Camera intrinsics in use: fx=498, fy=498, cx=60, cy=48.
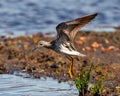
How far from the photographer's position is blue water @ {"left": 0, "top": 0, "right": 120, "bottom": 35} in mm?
15297

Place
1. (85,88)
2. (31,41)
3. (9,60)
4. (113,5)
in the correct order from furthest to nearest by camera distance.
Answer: (113,5) < (31,41) < (9,60) < (85,88)

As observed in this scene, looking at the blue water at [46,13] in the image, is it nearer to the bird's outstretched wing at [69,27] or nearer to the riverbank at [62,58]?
the riverbank at [62,58]

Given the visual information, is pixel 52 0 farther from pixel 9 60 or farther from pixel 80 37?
pixel 9 60

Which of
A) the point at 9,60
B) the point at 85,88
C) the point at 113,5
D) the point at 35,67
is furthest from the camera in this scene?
the point at 113,5

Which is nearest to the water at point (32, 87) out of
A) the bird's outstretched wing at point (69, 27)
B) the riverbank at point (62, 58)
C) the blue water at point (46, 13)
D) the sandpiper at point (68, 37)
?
the riverbank at point (62, 58)

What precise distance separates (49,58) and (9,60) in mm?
948

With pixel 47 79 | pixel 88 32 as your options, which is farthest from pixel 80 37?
pixel 47 79

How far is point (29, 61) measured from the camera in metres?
10.7

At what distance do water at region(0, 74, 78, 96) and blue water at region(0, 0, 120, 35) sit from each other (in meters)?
4.88

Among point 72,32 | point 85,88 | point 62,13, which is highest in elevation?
point 62,13

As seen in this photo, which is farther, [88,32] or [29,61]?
[88,32]

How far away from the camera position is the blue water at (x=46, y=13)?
602 inches

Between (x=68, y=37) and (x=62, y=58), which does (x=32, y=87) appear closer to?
(x=68, y=37)

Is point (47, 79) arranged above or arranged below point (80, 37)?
below
